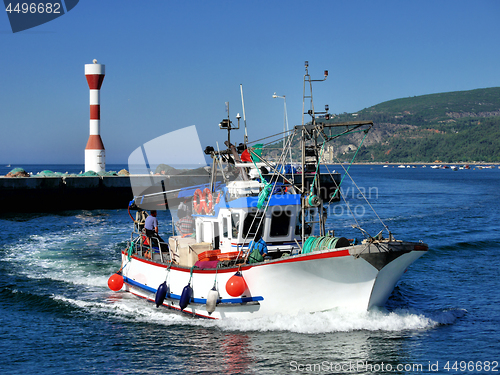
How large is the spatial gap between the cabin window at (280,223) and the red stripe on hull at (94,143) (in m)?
40.1

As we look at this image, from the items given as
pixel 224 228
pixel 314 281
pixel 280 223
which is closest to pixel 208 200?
pixel 224 228

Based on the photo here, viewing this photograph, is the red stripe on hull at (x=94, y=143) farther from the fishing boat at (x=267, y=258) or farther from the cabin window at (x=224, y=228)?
the cabin window at (x=224, y=228)

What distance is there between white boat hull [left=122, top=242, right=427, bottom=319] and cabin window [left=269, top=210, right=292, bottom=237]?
2.16m

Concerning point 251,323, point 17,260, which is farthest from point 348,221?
point 251,323

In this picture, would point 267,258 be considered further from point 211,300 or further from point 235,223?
point 211,300

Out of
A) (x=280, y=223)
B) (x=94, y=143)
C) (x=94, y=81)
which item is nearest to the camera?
(x=280, y=223)

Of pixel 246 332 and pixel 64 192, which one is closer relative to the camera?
pixel 246 332

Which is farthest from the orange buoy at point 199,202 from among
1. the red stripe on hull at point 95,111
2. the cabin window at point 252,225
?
the red stripe on hull at point 95,111

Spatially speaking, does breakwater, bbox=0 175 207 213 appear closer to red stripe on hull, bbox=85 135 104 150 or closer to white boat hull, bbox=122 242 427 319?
red stripe on hull, bbox=85 135 104 150

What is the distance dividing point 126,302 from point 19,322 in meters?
3.40

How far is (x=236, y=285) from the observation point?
494 inches

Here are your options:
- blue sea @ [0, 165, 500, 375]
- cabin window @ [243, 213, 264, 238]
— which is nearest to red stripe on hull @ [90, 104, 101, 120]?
blue sea @ [0, 165, 500, 375]

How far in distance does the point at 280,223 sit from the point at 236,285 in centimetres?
276

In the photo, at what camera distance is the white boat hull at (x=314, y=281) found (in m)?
11.6
